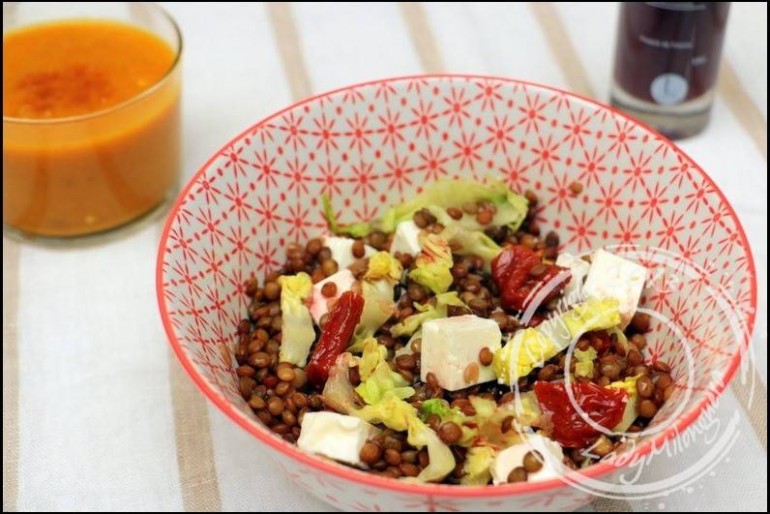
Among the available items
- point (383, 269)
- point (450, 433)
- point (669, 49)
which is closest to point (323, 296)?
point (383, 269)

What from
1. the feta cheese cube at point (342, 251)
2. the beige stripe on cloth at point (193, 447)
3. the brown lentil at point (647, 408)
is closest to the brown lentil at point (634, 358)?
the brown lentil at point (647, 408)

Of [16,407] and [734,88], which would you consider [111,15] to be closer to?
[16,407]

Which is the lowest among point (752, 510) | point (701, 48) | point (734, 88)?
point (752, 510)

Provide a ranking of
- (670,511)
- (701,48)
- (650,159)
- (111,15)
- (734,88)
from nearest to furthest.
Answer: (670,511), (650,159), (701,48), (111,15), (734,88)

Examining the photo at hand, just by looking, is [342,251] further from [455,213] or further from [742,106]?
[742,106]

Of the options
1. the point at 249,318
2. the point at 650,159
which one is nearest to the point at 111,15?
the point at 249,318

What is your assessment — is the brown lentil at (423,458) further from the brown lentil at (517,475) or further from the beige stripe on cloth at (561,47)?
the beige stripe on cloth at (561,47)
